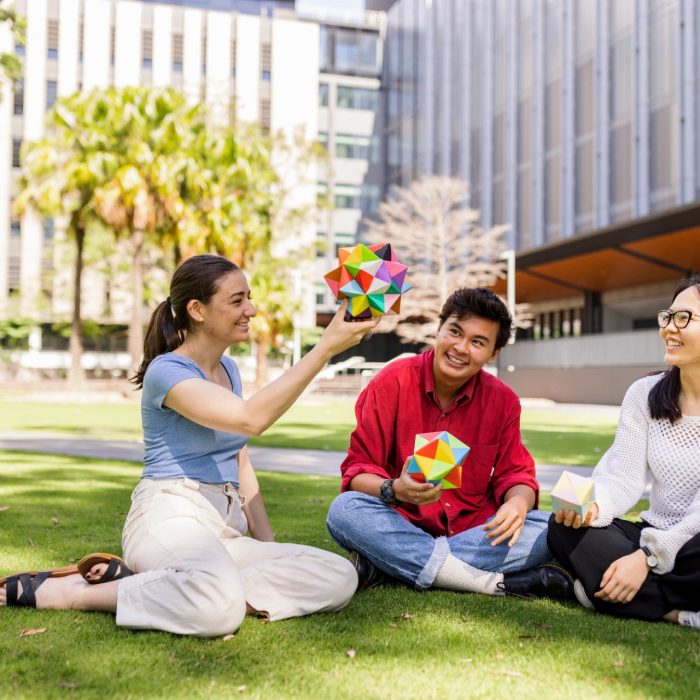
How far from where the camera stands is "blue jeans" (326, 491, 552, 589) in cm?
397

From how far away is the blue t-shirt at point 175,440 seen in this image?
360 cm

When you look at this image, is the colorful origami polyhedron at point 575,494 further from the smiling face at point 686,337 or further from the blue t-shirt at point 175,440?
the blue t-shirt at point 175,440

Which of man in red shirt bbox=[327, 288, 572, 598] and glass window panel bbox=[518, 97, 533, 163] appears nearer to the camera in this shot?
man in red shirt bbox=[327, 288, 572, 598]

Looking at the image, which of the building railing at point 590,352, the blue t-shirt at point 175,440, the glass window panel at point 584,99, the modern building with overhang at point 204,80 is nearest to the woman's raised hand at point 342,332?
the blue t-shirt at point 175,440

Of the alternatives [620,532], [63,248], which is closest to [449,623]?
[620,532]

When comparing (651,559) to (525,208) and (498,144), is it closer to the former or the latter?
(525,208)

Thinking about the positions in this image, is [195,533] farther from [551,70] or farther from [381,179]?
[381,179]

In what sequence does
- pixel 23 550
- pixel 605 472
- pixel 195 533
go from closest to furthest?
pixel 195 533
pixel 605 472
pixel 23 550

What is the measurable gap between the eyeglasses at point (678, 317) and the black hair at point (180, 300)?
1.93m

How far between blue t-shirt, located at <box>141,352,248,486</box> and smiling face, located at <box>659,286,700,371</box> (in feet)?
6.28

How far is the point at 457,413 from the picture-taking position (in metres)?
4.10

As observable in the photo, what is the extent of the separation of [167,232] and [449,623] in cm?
2462

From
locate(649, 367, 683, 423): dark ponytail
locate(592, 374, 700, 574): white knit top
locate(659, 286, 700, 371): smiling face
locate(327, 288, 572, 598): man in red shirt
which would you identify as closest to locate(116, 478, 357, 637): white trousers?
locate(327, 288, 572, 598): man in red shirt

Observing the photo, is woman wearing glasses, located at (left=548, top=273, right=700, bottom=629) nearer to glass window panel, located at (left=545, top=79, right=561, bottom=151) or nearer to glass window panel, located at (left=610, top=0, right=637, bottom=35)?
glass window panel, located at (left=610, top=0, right=637, bottom=35)
